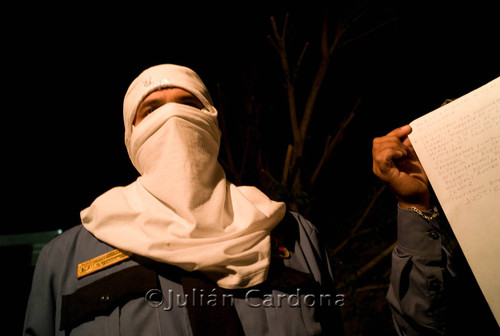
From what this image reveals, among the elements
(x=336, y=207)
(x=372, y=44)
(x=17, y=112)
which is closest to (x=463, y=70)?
(x=372, y=44)

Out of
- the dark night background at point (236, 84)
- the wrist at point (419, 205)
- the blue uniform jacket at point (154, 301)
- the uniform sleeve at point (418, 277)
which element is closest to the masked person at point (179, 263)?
the blue uniform jacket at point (154, 301)

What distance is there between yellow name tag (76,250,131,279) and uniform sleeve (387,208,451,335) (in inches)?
54.8

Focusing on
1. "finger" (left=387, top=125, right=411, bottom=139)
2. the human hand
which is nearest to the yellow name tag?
the human hand

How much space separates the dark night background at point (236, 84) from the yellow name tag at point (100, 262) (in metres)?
1.37

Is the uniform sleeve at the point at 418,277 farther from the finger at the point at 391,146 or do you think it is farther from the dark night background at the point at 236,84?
the dark night background at the point at 236,84

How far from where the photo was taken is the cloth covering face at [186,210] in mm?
1182

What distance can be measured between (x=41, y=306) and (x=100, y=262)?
1.00 feet

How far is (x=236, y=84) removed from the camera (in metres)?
3.89

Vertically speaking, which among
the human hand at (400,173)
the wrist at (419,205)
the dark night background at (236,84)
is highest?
the dark night background at (236,84)

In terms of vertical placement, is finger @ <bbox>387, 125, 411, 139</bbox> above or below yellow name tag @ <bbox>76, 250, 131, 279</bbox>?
above

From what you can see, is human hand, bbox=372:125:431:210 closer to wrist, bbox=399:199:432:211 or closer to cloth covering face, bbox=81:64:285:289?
wrist, bbox=399:199:432:211

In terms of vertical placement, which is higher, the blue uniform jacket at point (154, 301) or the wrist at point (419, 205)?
the wrist at point (419, 205)

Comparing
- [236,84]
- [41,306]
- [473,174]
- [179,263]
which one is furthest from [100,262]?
[236,84]

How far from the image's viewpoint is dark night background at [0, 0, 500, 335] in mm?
2797
